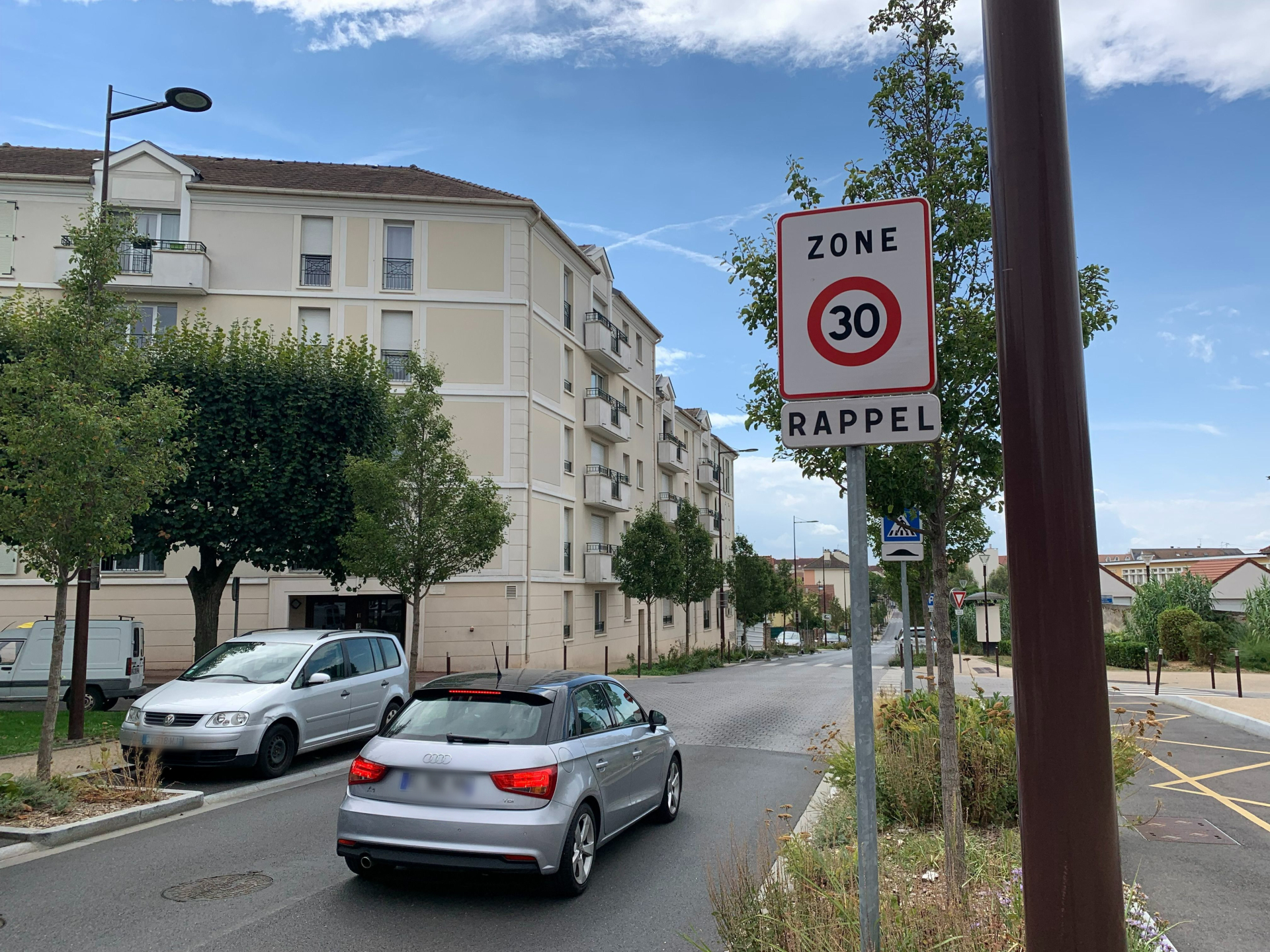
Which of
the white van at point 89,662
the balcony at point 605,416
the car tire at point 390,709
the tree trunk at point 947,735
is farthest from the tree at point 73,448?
the balcony at point 605,416

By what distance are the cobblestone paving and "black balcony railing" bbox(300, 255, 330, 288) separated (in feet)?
51.9

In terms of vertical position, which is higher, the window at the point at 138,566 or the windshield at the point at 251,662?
the window at the point at 138,566

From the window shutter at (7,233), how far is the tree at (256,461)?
38.9 ft

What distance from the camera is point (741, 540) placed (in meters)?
53.1

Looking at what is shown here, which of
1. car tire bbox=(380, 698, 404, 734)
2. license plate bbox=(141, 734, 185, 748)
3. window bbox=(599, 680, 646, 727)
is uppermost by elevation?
window bbox=(599, 680, 646, 727)

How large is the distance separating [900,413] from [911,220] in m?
0.73

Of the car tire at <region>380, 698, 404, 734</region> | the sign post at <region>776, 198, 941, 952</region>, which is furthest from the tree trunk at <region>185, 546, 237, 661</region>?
the sign post at <region>776, 198, 941, 952</region>

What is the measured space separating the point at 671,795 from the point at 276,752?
16.8 feet

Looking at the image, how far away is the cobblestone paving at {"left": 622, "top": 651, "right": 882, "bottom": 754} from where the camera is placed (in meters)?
14.8

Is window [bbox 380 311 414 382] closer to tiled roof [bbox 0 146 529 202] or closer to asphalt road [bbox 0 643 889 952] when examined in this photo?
tiled roof [bbox 0 146 529 202]

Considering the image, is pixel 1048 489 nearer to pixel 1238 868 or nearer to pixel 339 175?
pixel 1238 868

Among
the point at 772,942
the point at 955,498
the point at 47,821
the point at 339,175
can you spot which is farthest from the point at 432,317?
the point at 772,942

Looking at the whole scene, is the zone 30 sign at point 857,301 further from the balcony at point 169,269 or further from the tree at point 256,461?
the balcony at point 169,269

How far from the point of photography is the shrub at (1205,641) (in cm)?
3045
